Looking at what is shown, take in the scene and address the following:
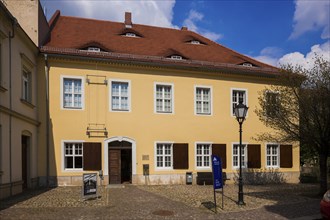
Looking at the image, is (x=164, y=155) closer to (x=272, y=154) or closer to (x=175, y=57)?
(x=175, y=57)

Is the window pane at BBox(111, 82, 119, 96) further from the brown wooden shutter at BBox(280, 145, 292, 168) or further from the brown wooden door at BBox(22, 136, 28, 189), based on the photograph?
the brown wooden shutter at BBox(280, 145, 292, 168)

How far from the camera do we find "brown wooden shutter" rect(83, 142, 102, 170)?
1889 cm

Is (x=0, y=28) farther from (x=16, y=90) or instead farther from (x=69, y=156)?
(x=69, y=156)

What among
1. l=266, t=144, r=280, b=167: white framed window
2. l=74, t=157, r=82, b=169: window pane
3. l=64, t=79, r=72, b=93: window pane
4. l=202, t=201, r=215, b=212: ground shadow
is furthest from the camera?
l=266, t=144, r=280, b=167: white framed window

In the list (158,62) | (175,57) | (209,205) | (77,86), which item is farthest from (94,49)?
(209,205)

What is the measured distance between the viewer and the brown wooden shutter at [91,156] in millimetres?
18891

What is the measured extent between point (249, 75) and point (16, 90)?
45.3 ft

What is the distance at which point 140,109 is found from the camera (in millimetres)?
20047

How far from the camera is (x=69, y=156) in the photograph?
19.0 metres

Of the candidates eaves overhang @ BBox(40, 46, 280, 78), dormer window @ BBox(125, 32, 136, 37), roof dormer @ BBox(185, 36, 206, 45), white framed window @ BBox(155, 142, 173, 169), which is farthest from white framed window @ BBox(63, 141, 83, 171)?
roof dormer @ BBox(185, 36, 206, 45)

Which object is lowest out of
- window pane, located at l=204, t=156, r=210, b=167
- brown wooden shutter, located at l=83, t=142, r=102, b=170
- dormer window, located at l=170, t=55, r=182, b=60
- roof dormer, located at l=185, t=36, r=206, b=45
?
window pane, located at l=204, t=156, r=210, b=167

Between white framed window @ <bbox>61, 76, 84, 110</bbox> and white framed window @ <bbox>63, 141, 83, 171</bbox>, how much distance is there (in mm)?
2003

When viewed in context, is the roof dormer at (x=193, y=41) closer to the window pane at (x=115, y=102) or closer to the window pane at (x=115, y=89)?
the window pane at (x=115, y=89)

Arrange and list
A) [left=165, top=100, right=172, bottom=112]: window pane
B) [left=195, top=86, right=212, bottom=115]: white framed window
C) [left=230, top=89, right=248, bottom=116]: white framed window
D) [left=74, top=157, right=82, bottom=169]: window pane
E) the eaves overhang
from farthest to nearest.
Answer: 1. [left=230, top=89, right=248, bottom=116]: white framed window
2. [left=195, top=86, right=212, bottom=115]: white framed window
3. [left=165, top=100, right=172, bottom=112]: window pane
4. [left=74, top=157, right=82, bottom=169]: window pane
5. the eaves overhang
